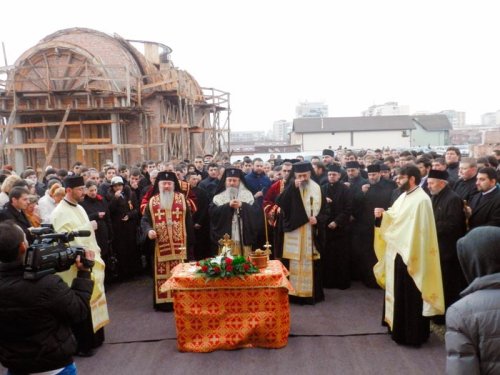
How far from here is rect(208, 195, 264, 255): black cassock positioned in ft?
23.8

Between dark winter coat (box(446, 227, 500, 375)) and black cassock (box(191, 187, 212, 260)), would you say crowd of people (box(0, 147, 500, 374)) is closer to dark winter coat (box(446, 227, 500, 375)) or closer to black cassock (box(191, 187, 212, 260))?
black cassock (box(191, 187, 212, 260))

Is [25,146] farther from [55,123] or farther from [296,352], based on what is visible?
[296,352]

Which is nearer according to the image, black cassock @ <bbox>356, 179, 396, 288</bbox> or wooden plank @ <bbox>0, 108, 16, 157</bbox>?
black cassock @ <bbox>356, 179, 396, 288</bbox>

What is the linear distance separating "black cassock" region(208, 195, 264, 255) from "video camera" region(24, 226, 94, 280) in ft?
12.8

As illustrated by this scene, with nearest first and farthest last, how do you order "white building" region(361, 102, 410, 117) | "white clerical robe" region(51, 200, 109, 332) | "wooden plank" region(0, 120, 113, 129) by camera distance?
"white clerical robe" region(51, 200, 109, 332), "wooden plank" region(0, 120, 113, 129), "white building" region(361, 102, 410, 117)

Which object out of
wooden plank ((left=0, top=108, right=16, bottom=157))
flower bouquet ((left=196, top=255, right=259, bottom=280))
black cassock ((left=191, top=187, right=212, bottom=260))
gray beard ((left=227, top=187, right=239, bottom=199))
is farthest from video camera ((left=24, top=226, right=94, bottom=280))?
wooden plank ((left=0, top=108, right=16, bottom=157))

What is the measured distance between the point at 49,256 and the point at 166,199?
4.34 metres

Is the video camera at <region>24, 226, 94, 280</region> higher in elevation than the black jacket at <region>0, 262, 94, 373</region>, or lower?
higher

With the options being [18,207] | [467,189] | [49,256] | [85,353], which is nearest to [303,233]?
[467,189]

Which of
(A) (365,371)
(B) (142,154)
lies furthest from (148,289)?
(B) (142,154)

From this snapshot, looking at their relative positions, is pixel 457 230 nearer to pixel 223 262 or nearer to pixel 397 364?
pixel 397 364

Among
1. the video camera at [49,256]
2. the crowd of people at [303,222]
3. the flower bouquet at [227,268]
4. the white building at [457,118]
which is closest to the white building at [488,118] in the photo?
the white building at [457,118]

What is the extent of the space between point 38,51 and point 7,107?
2645mm

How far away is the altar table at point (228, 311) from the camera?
219 inches
